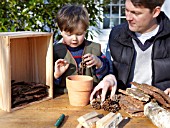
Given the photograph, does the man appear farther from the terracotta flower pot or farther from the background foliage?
the background foliage

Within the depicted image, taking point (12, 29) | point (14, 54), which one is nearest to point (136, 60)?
point (14, 54)

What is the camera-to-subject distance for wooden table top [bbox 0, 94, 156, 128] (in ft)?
3.64

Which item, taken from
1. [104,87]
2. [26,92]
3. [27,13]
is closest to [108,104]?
[104,87]

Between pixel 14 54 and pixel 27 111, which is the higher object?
pixel 14 54

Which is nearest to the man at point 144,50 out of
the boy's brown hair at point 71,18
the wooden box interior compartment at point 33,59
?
the boy's brown hair at point 71,18

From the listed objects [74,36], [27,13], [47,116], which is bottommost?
[47,116]

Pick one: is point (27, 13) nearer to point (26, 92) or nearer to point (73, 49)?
point (73, 49)

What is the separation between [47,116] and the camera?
1.20 m

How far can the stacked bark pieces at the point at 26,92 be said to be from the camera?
4.28 ft

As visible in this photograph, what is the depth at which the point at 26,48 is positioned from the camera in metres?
1.50

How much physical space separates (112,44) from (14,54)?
59 centimetres

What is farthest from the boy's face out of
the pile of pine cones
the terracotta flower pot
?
the pile of pine cones

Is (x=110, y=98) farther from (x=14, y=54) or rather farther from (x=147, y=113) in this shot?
(x=14, y=54)

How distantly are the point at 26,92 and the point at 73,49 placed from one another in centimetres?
37
